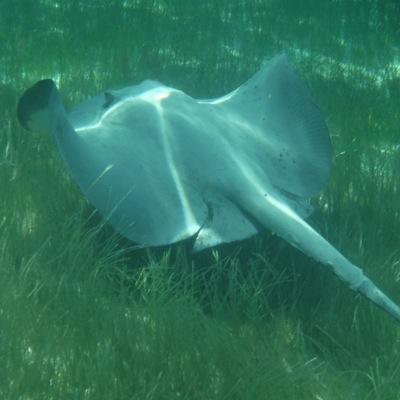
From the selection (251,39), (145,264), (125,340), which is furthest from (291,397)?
(251,39)

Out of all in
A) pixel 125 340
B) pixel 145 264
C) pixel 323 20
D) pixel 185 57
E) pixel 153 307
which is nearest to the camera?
pixel 125 340

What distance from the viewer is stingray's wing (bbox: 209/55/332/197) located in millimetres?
4293

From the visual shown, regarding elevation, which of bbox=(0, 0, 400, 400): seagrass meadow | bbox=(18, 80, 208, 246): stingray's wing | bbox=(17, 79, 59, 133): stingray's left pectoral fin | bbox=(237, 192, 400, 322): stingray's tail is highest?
bbox=(17, 79, 59, 133): stingray's left pectoral fin

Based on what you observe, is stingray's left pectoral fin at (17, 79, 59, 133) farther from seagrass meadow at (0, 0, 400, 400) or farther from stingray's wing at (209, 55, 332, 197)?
stingray's wing at (209, 55, 332, 197)

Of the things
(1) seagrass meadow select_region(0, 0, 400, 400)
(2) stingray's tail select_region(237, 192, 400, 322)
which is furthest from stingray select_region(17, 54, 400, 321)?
(1) seagrass meadow select_region(0, 0, 400, 400)

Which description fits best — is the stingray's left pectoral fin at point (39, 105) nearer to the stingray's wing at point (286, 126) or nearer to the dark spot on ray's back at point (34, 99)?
the dark spot on ray's back at point (34, 99)

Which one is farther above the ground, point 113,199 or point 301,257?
point 113,199

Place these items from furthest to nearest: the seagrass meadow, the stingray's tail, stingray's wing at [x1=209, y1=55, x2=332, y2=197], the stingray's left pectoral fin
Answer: stingray's wing at [x1=209, y1=55, x2=332, y2=197] → the stingray's left pectoral fin → the stingray's tail → the seagrass meadow

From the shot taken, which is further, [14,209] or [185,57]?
[185,57]

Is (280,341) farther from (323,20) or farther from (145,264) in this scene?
(323,20)

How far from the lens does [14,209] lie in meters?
3.84

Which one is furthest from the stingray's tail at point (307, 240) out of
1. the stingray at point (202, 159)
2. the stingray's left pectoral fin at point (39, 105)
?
the stingray's left pectoral fin at point (39, 105)

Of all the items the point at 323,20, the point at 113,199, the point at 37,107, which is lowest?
the point at 323,20

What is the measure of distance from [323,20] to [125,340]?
11.2 metres
